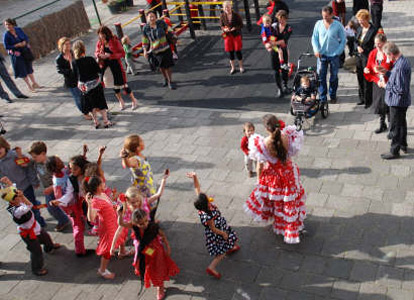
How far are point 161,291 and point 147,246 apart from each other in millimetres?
711

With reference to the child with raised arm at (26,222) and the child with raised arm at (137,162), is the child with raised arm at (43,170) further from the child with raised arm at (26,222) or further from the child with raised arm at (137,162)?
the child with raised arm at (137,162)

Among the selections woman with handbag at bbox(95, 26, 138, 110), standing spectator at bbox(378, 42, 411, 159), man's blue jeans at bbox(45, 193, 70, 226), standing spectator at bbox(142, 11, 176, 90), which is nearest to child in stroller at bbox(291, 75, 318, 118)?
standing spectator at bbox(378, 42, 411, 159)

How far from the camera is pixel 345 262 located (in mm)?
5668

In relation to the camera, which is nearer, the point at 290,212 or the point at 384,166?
the point at 290,212

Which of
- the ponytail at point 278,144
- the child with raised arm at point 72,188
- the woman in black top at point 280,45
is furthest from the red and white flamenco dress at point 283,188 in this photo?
the woman in black top at point 280,45

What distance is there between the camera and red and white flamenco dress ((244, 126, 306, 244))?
18.9 ft

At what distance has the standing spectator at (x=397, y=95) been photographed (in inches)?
266

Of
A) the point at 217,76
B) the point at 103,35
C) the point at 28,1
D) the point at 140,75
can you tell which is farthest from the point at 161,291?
the point at 28,1

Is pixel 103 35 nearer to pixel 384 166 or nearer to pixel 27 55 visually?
pixel 27 55

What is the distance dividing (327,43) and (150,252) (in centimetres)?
575

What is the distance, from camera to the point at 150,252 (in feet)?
17.1

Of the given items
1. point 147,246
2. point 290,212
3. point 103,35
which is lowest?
point 290,212

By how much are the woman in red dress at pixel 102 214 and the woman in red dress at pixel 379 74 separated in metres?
4.70

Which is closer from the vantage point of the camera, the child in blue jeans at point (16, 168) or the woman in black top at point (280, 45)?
the child in blue jeans at point (16, 168)
